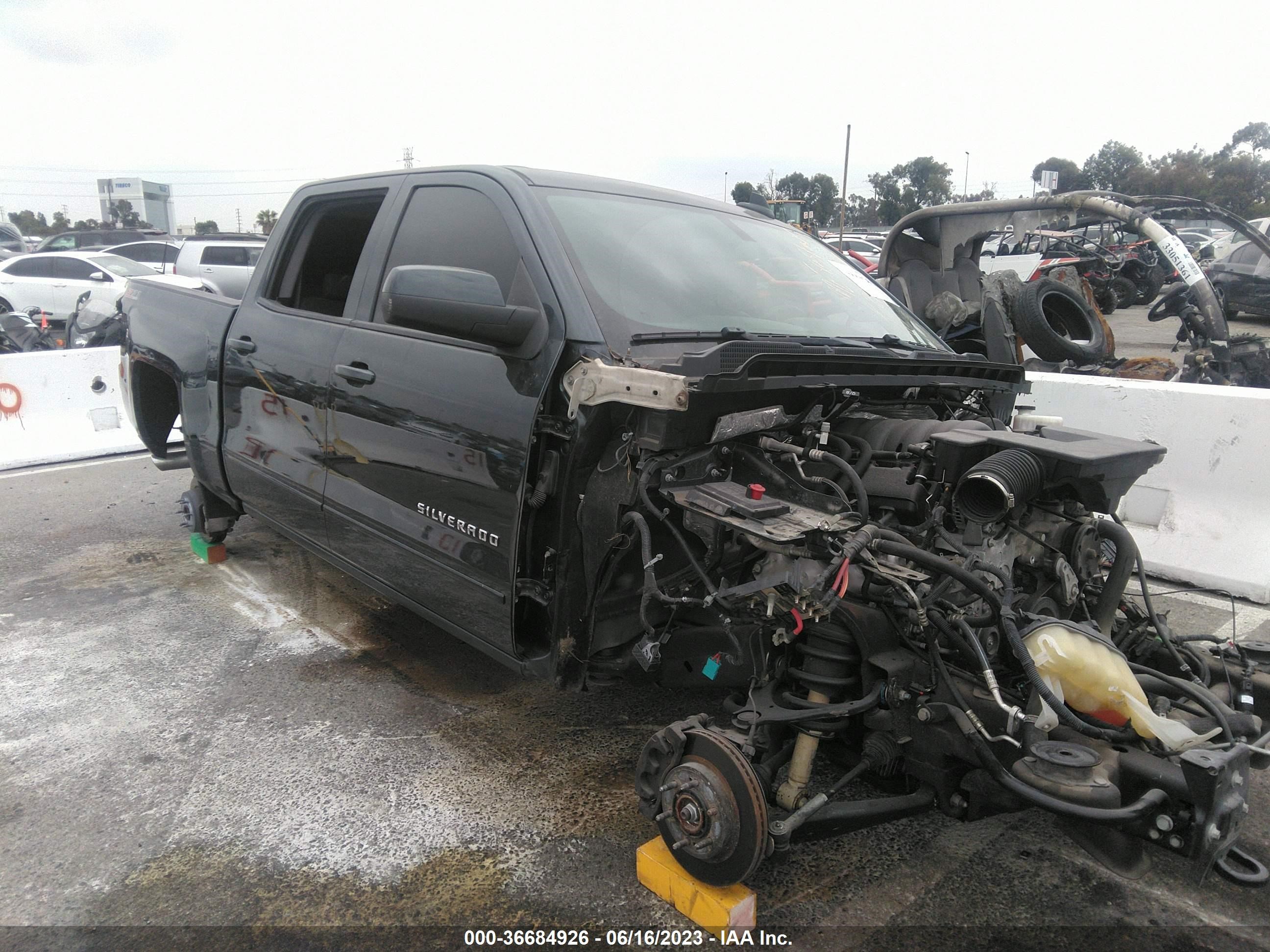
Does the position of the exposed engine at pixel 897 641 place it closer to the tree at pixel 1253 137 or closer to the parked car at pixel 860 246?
the parked car at pixel 860 246

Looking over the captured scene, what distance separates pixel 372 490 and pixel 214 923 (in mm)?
1483

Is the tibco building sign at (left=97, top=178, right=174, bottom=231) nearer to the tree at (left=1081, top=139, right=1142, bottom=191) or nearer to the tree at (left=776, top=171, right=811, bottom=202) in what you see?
the tree at (left=776, top=171, right=811, bottom=202)

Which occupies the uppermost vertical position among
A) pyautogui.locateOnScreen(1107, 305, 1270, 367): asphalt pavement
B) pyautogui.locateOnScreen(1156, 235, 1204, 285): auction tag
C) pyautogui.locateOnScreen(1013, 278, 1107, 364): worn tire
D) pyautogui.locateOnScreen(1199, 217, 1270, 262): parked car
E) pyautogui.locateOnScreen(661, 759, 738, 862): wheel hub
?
pyautogui.locateOnScreen(1199, 217, 1270, 262): parked car

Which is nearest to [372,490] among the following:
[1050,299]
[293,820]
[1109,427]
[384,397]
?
[384,397]

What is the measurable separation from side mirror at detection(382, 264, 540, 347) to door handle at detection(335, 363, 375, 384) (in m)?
0.66

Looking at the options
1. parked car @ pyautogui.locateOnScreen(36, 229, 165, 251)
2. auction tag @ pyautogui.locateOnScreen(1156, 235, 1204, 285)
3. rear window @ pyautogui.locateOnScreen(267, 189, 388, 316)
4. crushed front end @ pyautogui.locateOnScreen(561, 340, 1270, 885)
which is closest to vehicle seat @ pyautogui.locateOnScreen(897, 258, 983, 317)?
auction tag @ pyautogui.locateOnScreen(1156, 235, 1204, 285)

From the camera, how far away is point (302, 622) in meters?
4.30

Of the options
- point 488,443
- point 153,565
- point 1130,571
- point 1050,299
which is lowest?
point 153,565

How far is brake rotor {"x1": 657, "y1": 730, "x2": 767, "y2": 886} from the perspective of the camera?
211cm

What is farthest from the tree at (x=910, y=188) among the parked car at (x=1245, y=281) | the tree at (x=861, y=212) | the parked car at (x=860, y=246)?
the parked car at (x=1245, y=281)

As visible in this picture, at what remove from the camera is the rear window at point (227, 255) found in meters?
17.9

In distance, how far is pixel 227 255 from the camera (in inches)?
711

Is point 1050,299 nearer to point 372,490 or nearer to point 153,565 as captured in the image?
point 372,490

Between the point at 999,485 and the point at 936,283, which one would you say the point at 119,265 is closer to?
the point at 936,283
